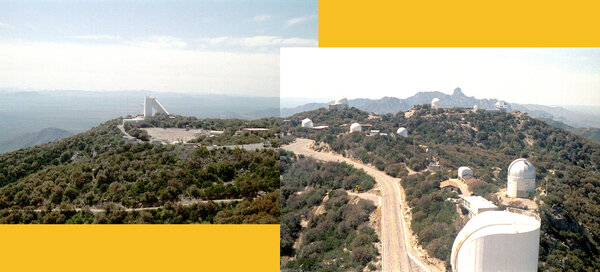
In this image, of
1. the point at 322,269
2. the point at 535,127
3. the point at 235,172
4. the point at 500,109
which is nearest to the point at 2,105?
the point at 235,172

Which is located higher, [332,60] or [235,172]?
[332,60]

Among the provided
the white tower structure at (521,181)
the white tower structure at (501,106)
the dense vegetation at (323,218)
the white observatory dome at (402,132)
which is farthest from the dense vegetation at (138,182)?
the white tower structure at (501,106)

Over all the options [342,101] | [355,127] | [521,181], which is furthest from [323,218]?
[521,181]

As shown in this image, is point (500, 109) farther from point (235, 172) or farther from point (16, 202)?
point (16, 202)

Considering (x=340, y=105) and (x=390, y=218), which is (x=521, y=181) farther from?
(x=340, y=105)

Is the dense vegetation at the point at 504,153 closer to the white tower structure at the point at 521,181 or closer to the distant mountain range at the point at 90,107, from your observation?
the white tower structure at the point at 521,181

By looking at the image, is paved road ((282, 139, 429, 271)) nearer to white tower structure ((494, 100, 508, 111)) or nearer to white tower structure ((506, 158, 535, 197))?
white tower structure ((506, 158, 535, 197))
